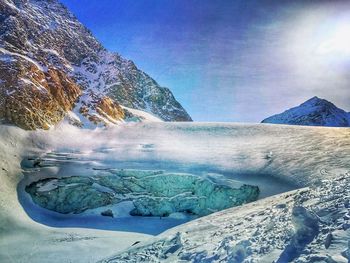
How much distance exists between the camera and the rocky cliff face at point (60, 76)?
43.7 metres

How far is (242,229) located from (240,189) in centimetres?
1793

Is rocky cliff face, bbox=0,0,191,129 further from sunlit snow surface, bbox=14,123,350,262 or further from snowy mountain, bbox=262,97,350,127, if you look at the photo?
snowy mountain, bbox=262,97,350,127

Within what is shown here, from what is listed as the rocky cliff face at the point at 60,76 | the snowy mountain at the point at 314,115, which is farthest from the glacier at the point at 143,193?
the snowy mountain at the point at 314,115

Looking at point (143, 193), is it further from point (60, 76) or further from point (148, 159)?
point (60, 76)

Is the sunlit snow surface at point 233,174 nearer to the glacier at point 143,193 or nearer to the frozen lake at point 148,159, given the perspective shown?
the frozen lake at point 148,159

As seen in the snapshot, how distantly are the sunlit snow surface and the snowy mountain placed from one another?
9158 cm

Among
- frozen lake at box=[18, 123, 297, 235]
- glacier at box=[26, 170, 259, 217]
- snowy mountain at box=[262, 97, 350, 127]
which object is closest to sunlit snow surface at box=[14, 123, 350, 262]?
frozen lake at box=[18, 123, 297, 235]

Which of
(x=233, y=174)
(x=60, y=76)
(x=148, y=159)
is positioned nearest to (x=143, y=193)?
(x=148, y=159)

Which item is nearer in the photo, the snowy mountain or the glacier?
the glacier

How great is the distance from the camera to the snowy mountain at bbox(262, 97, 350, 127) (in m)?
129

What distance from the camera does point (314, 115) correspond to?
134 meters

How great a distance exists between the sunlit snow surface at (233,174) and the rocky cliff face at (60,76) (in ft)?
14.1

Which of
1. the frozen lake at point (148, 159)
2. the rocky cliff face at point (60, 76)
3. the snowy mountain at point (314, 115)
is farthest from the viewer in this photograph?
the snowy mountain at point (314, 115)

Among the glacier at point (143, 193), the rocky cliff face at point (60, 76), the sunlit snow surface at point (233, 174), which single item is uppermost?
the rocky cliff face at point (60, 76)
